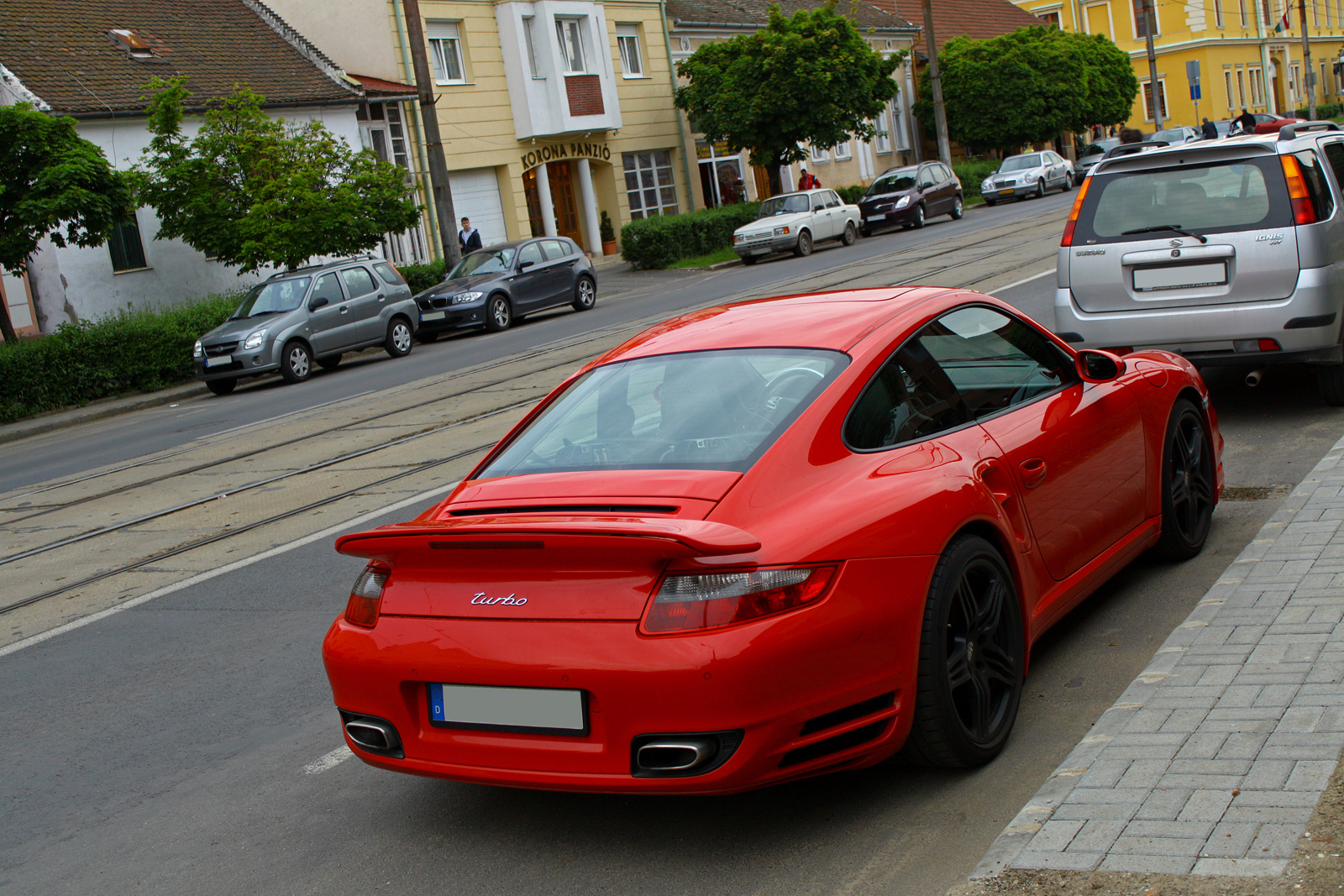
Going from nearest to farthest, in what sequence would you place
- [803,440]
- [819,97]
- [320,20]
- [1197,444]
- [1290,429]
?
[803,440] → [1197,444] → [1290,429] → [320,20] → [819,97]

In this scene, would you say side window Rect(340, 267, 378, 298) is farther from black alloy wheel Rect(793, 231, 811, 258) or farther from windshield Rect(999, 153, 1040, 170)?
windshield Rect(999, 153, 1040, 170)

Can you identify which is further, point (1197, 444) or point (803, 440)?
point (1197, 444)

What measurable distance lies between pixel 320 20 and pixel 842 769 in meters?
35.1

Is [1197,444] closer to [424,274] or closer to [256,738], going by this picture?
[256,738]

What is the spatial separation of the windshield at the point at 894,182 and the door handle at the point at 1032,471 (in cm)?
3493

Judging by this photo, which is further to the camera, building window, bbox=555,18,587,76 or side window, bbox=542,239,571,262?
building window, bbox=555,18,587,76

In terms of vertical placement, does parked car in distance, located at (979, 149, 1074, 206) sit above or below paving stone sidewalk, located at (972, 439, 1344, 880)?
above

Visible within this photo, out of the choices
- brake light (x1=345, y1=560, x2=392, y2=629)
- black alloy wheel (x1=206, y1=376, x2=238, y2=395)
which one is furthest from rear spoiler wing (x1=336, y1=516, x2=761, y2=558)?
black alloy wheel (x1=206, y1=376, x2=238, y2=395)

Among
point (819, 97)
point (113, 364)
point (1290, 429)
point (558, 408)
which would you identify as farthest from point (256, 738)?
point (819, 97)

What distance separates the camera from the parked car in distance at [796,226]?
32.6 m

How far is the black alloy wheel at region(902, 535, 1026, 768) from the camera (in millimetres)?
3689

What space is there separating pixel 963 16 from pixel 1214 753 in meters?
66.1

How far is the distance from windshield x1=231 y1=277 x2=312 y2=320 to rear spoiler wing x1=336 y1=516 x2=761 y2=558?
18302 mm

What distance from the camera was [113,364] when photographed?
68.3 ft
